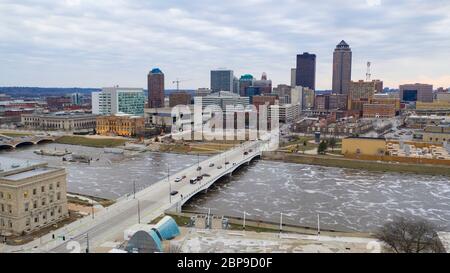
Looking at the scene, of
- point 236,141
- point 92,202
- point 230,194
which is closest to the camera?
point 92,202

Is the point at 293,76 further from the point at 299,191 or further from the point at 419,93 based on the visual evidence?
the point at 299,191

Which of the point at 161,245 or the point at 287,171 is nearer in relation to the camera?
the point at 161,245

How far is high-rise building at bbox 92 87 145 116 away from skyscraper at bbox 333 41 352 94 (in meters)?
102

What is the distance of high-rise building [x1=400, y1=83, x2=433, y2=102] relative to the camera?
158 m

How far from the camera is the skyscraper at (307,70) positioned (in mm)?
171375

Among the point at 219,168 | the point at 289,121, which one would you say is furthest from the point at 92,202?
the point at 289,121

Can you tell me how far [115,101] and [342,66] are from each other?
10973 cm

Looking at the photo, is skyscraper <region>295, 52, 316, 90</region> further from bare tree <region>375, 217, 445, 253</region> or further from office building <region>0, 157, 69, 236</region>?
bare tree <region>375, 217, 445, 253</region>

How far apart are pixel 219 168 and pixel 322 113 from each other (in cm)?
7251

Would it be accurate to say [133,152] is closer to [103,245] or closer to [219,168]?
[219,168]

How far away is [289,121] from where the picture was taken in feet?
296

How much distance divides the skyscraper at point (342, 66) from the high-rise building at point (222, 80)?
44.5 meters

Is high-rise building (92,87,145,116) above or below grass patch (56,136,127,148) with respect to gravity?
above

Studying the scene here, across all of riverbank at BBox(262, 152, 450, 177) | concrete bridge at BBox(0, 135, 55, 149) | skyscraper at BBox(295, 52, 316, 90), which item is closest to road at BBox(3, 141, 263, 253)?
riverbank at BBox(262, 152, 450, 177)
